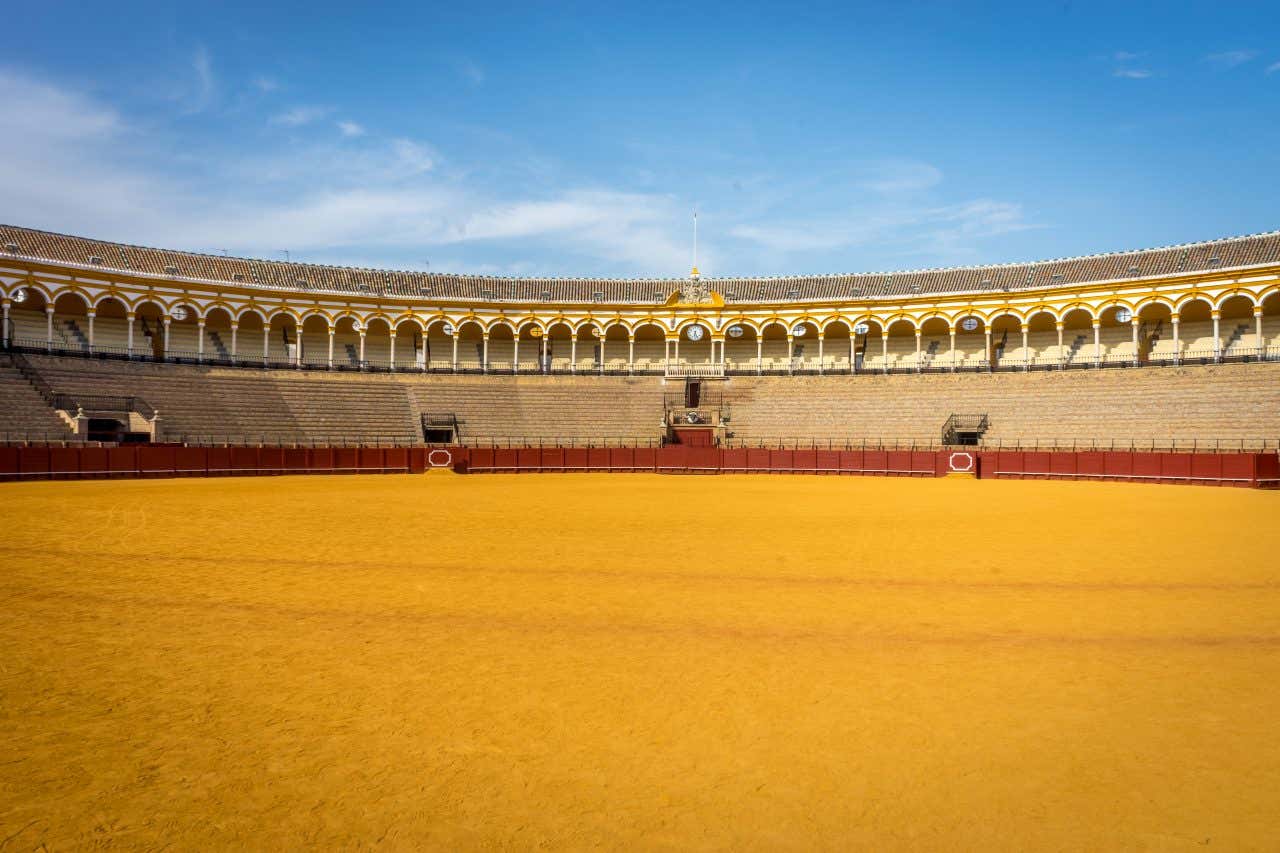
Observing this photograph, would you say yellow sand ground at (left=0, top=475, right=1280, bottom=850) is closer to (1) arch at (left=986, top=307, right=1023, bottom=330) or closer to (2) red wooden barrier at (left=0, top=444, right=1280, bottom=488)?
(2) red wooden barrier at (left=0, top=444, right=1280, bottom=488)

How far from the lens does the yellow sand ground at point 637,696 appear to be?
3605 millimetres

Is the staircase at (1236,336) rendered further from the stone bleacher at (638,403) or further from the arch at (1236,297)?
the stone bleacher at (638,403)

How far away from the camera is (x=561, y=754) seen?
428cm

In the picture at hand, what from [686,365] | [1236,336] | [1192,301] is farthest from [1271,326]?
[686,365]

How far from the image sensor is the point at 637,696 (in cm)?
515

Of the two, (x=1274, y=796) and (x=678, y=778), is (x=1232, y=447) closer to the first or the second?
(x=1274, y=796)

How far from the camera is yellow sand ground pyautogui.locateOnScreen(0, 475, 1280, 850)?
3605 millimetres

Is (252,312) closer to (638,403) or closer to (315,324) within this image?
(315,324)

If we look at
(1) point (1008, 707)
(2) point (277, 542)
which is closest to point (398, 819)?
(1) point (1008, 707)

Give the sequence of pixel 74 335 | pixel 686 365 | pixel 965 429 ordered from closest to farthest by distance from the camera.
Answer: pixel 965 429
pixel 74 335
pixel 686 365

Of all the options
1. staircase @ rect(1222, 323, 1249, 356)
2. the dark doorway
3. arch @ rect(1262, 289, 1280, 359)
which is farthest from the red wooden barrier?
staircase @ rect(1222, 323, 1249, 356)

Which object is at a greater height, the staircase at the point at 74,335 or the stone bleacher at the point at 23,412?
the staircase at the point at 74,335

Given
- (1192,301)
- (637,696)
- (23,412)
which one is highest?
(1192,301)

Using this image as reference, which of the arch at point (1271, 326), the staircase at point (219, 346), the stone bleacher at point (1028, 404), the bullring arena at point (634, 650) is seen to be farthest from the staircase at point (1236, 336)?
the staircase at point (219, 346)
